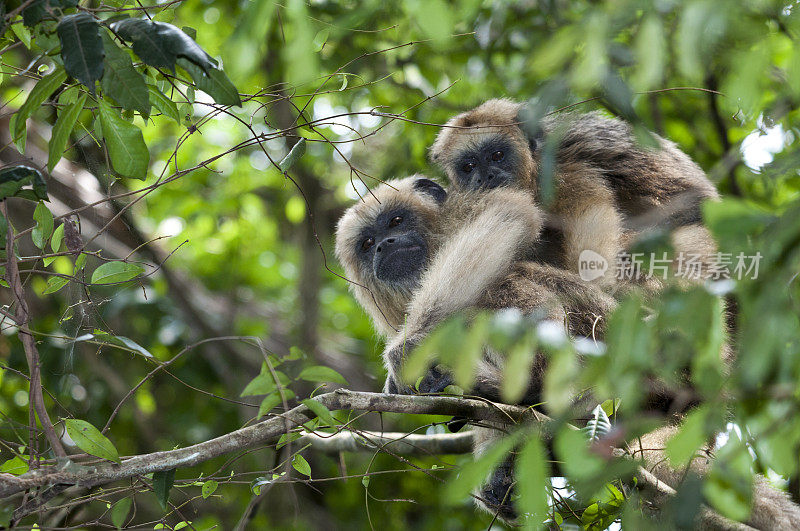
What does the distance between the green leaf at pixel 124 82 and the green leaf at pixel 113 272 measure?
0.66 meters

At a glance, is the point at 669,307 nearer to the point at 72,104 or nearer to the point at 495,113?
the point at 72,104

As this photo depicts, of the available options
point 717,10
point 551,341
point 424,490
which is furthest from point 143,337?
point 717,10

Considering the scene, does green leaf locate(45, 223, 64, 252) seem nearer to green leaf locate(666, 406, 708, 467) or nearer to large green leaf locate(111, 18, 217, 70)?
large green leaf locate(111, 18, 217, 70)

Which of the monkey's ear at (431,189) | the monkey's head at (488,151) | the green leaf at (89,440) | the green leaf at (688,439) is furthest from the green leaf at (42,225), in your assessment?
the monkey's ear at (431,189)

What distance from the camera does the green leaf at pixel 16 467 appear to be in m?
2.44

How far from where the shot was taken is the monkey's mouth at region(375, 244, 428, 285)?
410 centimetres

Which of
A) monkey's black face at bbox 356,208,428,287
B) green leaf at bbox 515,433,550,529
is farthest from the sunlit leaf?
monkey's black face at bbox 356,208,428,287

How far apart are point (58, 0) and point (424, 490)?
5.85 meters

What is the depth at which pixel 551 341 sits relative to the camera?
1427mm

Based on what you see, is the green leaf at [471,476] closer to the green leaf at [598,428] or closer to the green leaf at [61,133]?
the green leaf at [598,428]

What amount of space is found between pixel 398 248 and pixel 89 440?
230cm

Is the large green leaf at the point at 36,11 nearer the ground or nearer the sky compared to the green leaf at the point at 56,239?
nearer the sky

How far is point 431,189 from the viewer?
15.3 ft

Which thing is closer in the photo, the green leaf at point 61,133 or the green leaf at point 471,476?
the green leaf at point 471,476
